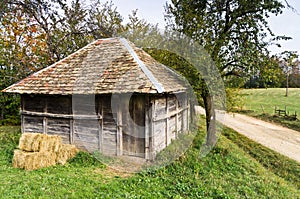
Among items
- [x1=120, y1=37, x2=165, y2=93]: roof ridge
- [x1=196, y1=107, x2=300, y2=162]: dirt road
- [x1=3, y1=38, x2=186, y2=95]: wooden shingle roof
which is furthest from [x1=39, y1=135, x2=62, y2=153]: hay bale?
[x1=196, y1=107, x2=300, y2=162]: dirt road

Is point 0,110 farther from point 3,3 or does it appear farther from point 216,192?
point 216,192

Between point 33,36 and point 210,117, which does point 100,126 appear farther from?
point 33,36

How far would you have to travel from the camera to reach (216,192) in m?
6.14

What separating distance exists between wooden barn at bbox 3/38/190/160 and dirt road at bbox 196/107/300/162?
252 inches

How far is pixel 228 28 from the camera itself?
10.0 m

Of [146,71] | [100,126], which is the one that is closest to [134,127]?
[100,126]

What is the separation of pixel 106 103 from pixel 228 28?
6.49 metres

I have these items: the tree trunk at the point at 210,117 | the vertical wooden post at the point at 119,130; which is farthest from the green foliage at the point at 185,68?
the vertical wooden post at the point at 119,130

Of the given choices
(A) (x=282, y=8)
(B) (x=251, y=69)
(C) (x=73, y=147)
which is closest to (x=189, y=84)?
(B) (x=251, y=69)

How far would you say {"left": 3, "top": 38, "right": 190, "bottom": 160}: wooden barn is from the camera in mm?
7688

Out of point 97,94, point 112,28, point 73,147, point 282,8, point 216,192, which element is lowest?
point 216,192

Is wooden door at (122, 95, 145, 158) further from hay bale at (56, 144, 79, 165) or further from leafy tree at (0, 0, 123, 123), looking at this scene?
leafy tree at (0, 0, 123, 123)

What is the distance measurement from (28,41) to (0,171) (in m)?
13.1

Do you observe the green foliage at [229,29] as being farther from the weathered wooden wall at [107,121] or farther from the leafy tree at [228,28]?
the weathered wooden wall at [107,121]
